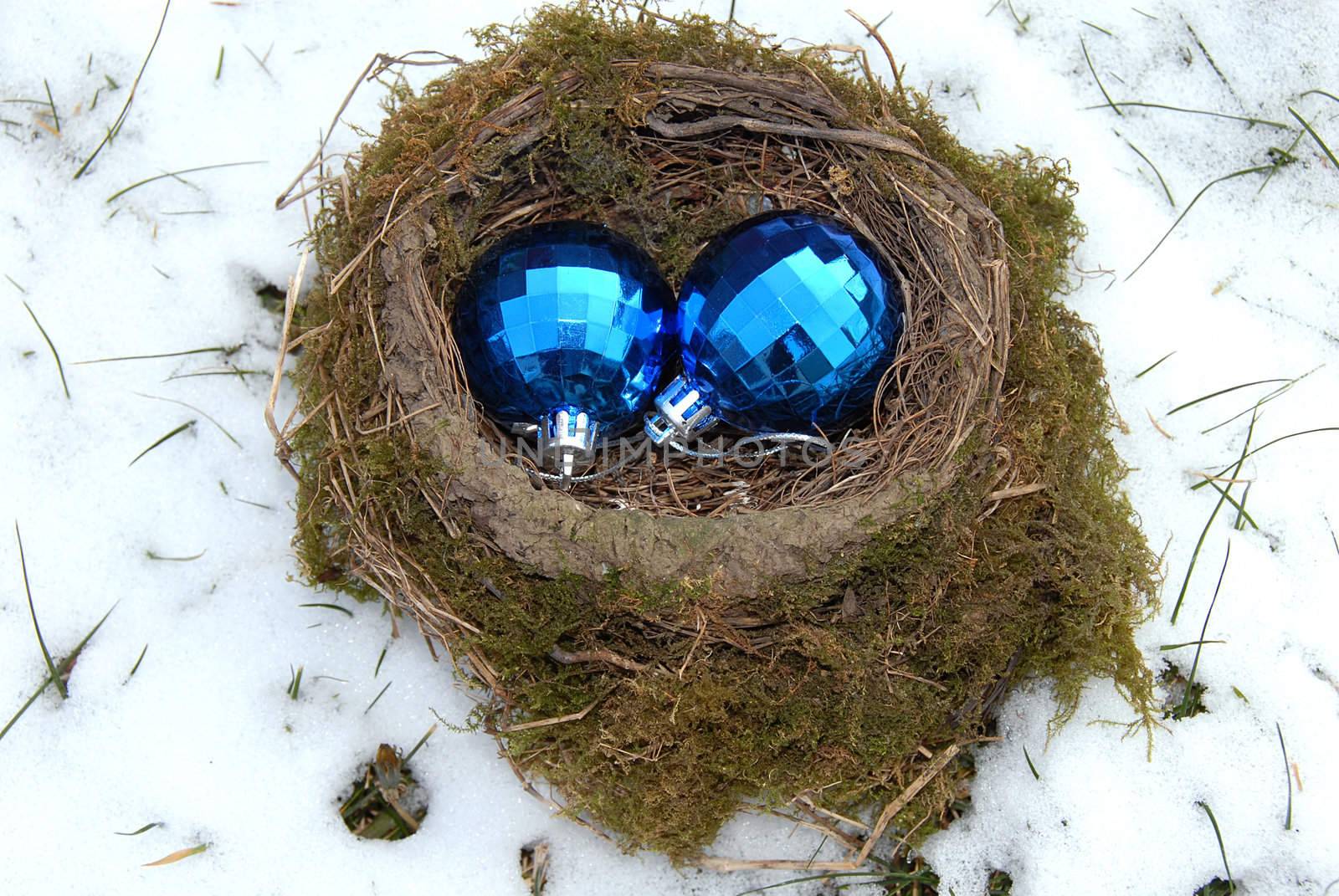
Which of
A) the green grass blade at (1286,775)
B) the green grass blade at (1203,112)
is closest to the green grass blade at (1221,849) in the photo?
the green grass blade at (1286,775)

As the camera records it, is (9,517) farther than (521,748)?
Yes

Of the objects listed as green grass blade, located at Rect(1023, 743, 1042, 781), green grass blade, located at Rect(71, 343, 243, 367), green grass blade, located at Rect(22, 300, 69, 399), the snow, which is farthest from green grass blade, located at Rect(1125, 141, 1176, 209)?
green grass blade, located at Rect(22, 300, 69, 399)

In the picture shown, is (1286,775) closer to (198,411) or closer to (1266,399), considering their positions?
(1266,399)

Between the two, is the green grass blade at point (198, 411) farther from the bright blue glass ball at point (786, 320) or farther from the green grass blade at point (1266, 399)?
the green grass blade at point (1266, 399)

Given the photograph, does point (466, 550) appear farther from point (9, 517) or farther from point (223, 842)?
point (9, 517)

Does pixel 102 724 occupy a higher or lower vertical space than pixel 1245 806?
lower

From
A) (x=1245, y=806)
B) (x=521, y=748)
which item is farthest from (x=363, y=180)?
(x=1245, y=806)

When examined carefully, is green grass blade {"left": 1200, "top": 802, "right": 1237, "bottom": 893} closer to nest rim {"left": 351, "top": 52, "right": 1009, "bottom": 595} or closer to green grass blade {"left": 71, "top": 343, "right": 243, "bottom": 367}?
nest rim {"left": 351, "top": 52, "right": 1009, "bottom": 595}
